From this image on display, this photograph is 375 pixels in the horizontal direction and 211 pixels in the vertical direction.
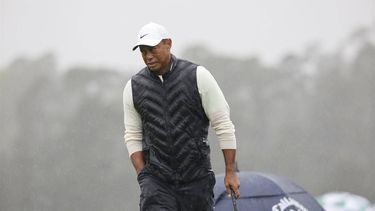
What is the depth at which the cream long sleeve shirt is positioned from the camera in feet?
16.0

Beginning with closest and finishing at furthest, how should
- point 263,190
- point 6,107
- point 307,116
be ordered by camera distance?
point 263,190 < point 6,107 < point 307,116

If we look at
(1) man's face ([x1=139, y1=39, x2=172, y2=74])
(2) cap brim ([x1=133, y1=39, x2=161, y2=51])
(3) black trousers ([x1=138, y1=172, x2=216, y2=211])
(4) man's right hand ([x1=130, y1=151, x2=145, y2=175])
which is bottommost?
(3) black trousers ([x1=138, y1=172, x2=216, y2=211])

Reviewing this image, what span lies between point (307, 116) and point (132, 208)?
7.10 ft

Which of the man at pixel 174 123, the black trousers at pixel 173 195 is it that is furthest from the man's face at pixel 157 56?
the black trousers at pixel 173 195

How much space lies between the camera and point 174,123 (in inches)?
191

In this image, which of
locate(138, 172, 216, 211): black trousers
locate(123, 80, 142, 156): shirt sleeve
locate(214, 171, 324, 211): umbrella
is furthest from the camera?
locate(214, 171, 324, 211): umbrella

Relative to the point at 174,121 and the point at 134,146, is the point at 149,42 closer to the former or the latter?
the point at 174,121

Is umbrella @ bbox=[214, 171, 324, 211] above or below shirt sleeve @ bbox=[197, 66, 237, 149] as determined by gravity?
below

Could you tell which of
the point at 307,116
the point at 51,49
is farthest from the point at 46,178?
the point at 307,116

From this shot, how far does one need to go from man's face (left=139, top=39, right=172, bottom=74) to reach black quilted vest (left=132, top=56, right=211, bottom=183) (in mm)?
59

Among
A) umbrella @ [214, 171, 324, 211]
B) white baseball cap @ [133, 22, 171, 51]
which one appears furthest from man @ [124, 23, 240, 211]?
umbrella @ [214, 171, 324, 211]

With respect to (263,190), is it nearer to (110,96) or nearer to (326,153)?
(110,96)

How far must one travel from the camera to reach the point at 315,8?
33.2ft

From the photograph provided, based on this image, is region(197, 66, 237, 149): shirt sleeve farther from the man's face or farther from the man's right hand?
the man's right hand
